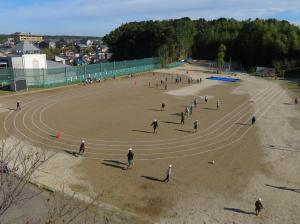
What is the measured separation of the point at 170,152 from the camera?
89.2 ft

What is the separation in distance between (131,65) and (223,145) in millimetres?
50990

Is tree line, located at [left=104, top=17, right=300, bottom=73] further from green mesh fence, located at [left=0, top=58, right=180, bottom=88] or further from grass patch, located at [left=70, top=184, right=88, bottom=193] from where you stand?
grass patch, located at [left=70, top=184, right=88, bottom=193]

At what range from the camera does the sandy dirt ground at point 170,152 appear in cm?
1916

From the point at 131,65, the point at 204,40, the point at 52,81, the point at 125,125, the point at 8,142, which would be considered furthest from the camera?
the point at 204,40

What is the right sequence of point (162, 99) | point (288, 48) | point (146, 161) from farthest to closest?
point (288, 48) < point (162, 99) < point (146, 161)

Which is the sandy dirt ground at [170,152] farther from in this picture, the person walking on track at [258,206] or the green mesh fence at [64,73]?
the green mesh fence at [64,73]

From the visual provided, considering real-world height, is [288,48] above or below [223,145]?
above

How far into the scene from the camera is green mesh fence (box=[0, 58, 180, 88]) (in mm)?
54594

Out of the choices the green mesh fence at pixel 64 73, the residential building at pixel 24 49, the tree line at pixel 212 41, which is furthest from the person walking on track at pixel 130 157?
the tree line at pixel 212 41

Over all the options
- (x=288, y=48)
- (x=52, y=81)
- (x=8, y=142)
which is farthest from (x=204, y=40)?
(x=8, y=142)

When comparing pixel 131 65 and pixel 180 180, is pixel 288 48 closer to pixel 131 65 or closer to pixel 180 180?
pixel 131 65

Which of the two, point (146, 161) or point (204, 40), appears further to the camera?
point (204, 40)

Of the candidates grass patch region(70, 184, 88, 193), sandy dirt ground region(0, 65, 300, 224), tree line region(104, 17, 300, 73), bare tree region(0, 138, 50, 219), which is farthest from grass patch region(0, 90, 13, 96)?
tree line region(104, 17, 300, 73)

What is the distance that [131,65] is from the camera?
7762 centimetres
